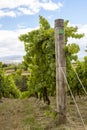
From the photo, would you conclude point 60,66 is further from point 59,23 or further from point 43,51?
point 43,51

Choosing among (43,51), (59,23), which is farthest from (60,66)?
(43,51)

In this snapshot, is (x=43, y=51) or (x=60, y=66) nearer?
(x=60, y=66)

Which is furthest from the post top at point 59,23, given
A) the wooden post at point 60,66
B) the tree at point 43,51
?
the tree at point 43,51

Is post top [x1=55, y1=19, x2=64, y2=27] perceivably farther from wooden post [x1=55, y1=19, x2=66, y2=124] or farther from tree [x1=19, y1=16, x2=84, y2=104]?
tree [x1=19, y1=16, x2=84, y2=104]

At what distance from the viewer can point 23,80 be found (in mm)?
42219

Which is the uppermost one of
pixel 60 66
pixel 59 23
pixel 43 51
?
pixel 59 23

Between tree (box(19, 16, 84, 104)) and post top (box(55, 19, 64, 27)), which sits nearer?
post top (box(55, 19, 64, 27))

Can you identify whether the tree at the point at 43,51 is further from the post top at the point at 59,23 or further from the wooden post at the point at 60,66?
the post top at the point at 59,23

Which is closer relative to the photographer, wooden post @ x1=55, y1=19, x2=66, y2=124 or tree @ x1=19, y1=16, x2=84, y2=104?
wooden post @ x1=55, y1=19, x2=66, y2=124

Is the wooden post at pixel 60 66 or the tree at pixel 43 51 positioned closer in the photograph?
the wooden post at pixel 60 66

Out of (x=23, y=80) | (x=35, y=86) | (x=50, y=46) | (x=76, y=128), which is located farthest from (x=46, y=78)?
(x=23, y=80)

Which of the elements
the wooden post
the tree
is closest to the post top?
the wooden post

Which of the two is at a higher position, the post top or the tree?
the post top

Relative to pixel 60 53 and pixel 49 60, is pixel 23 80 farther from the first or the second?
pixel 60 53
